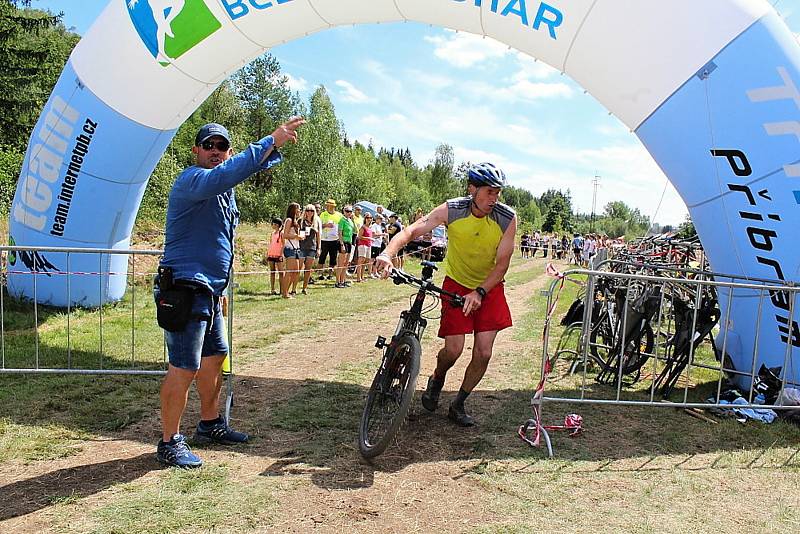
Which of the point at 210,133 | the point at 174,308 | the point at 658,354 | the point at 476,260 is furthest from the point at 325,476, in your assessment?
the point at 658,354

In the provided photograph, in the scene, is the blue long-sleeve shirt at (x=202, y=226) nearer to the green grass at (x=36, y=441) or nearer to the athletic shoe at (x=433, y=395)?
the green grass at (x=36, y=441)

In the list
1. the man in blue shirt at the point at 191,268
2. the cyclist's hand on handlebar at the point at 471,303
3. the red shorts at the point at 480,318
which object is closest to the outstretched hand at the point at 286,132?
the man in blue shirt at the point at 191,268

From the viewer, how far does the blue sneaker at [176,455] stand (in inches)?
146

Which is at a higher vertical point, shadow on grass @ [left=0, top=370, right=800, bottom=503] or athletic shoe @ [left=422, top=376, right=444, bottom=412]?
athletic shoe @ [left=422, top=376, right=444, bottom=412]

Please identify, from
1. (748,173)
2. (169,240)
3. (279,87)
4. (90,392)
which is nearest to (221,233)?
(169,240)

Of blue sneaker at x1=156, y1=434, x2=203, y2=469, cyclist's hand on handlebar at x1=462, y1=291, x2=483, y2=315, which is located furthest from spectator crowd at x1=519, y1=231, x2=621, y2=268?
blue sneaker at x1=156, y1=434, x2=203, y2=469

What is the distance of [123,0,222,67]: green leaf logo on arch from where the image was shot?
22.5 feet

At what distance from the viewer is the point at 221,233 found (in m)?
3.75

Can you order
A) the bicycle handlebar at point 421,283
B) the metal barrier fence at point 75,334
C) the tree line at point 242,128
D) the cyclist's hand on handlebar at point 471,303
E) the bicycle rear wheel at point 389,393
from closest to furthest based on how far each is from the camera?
the bicycle rear wheel at point 389,393, the bicycle handlebar at point 421,283, the cyclist's hand on handlebar at point 471,303, the metal barrier fence at point 75,334, the tree line at point 242,128

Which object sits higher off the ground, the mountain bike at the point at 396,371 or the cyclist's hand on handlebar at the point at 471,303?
the cyclist's hand on handlebar at the point at 471,303

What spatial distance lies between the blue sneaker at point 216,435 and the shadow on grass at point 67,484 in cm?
38

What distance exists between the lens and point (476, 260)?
4.66 meters

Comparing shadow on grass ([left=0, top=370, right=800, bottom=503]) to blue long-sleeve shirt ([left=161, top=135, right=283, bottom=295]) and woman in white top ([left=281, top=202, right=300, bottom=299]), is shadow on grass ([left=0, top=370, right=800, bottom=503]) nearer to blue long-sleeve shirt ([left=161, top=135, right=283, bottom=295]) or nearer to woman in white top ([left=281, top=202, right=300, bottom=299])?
blue long-sleeve shirt ([left=161, top=135, right=283, bottom=295])

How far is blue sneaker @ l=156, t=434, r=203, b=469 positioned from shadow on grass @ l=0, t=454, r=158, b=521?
9 cm
